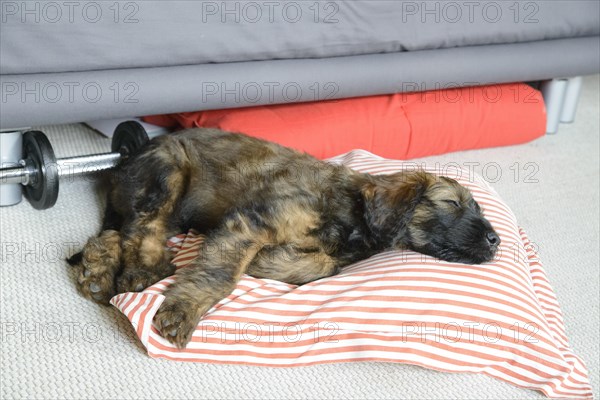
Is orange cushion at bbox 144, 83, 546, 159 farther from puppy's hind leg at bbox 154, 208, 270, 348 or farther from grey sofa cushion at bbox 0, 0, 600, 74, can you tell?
puppy's hind leg at bbox 154, 208, 270, 348

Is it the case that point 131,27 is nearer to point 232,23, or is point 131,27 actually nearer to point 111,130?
point 232,23

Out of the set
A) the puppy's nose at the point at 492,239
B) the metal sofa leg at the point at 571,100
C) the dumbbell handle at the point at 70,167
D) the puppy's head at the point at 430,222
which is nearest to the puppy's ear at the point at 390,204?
the puppy's head at the point at 430,222

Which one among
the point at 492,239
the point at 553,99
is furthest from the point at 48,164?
the point at 553,99

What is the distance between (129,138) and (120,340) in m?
0.90

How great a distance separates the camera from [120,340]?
2.04 metres

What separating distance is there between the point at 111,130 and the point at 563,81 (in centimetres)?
233

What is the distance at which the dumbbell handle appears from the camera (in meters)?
2.52

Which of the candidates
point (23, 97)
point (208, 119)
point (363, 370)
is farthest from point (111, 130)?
point (363, 370)

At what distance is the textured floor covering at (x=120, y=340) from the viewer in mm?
1901

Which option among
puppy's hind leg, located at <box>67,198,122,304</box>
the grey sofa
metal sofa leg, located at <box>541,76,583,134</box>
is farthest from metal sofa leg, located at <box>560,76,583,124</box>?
puppy's hind leg, located at <box>67,198,122,304</box>

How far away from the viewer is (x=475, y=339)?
6.54 ft

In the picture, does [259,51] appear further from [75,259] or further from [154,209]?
[75,259]

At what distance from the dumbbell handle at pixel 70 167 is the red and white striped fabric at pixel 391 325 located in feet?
2.46

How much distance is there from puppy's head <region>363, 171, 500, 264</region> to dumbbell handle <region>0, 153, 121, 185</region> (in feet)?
3.50
